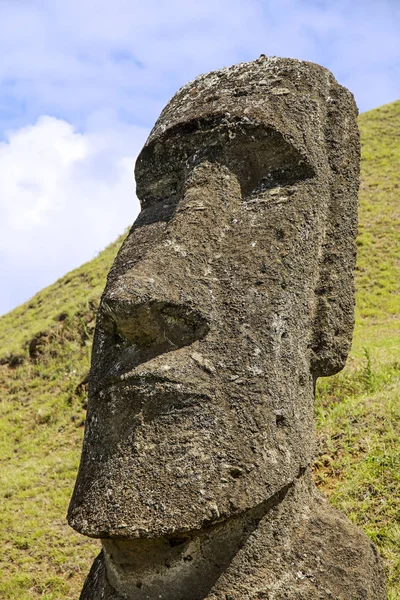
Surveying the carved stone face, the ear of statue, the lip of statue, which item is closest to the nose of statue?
the carved stone face

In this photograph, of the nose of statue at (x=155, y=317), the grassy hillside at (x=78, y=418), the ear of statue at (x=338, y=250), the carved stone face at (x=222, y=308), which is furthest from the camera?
the grassy hillside at (x=78, y=418)

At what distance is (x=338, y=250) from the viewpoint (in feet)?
10.7

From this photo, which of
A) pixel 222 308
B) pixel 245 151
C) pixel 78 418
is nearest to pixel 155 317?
pixel 222 308

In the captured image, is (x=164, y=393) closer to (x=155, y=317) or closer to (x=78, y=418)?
(x=155, y=317)

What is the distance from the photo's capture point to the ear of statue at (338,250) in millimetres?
3117

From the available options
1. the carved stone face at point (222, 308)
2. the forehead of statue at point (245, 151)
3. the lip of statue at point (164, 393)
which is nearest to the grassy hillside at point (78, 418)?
the carved stone face at point (222, 308)

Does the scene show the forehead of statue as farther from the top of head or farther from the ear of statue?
the ear of statue

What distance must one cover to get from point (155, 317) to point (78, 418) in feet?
23.2

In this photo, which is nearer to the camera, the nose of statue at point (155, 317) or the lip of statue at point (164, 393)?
the lip of statue at point (164, 393)

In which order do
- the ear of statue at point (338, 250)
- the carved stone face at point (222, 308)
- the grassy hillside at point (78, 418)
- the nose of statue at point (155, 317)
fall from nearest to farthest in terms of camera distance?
1. the carved stone face at point (222, 308)
2. the nose of statue at point (155, 317)
3. the ear of statue at point (338, 250)
4. the grassy hillside at point (78, 418)

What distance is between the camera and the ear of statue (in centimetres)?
312

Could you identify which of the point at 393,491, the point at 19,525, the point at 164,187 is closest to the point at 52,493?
the point at 19,525

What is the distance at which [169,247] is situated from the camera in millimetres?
2875

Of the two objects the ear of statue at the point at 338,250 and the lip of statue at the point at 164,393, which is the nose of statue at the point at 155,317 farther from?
the ear of statue at the point at 338,250
